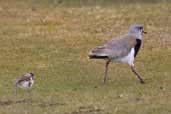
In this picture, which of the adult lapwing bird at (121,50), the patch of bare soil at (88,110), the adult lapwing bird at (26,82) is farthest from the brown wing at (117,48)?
the patch of bare soil at (88,110)

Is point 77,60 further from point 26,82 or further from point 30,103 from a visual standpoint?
point 30,103

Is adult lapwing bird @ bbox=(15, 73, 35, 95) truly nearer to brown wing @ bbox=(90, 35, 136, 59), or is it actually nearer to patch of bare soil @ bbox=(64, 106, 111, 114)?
brown wing @ bbox=(90, 35, 136, 59)

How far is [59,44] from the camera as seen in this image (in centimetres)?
1875

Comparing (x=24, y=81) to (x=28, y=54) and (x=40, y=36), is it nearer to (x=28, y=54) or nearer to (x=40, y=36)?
(x=28, y=54)

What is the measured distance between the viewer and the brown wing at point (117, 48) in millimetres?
14062

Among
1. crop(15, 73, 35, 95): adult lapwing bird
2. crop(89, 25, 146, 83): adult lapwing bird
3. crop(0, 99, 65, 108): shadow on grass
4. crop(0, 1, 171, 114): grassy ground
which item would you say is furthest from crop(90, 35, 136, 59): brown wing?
crop(0, 99, 65, 108): shadow on grass

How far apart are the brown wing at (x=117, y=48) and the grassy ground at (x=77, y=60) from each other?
530 mm

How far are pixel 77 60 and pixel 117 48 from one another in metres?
2.68

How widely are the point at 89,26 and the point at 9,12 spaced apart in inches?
133

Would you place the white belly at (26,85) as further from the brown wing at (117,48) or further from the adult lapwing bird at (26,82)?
the brown wing at (117,48)

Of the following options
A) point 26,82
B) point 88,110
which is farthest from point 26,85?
point 88,110

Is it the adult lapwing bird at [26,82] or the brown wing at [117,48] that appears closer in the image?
the adult lapwing bird at [26,82]

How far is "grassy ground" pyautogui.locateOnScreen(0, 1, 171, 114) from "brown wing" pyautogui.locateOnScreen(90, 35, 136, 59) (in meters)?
0.53

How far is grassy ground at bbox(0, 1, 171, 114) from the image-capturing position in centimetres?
1238
